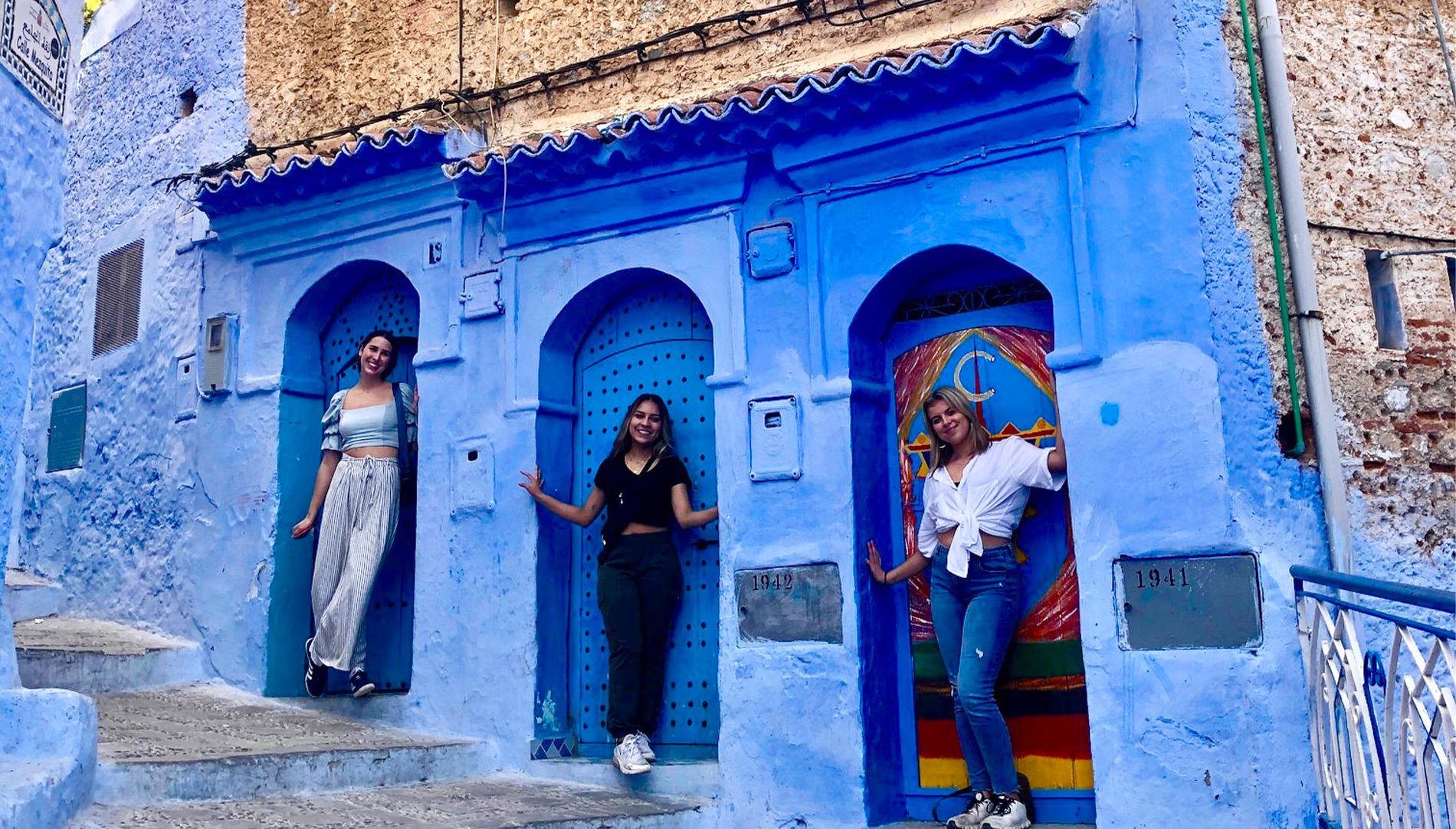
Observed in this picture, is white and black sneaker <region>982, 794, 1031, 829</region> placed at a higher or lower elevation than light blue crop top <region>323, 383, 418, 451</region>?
lower

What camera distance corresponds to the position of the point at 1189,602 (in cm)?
522

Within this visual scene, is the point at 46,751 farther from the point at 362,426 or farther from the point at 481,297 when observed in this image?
the point at 481,297

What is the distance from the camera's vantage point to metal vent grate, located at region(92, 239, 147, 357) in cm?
888

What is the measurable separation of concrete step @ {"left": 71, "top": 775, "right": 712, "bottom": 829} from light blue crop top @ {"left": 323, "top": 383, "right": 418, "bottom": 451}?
206 cm

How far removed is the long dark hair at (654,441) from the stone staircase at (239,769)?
1.68 metres

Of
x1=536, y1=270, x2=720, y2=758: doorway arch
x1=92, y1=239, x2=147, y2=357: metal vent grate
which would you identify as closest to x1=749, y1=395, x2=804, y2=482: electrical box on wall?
x1=536, y1=270, x2=720, y2=758: doorway arch

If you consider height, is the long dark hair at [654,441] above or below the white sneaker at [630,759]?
above

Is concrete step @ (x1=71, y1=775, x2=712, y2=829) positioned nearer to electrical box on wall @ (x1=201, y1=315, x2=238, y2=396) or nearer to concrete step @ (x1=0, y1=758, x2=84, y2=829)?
concrete step @ (x1=0, y1=758, x2=84, y2=829)

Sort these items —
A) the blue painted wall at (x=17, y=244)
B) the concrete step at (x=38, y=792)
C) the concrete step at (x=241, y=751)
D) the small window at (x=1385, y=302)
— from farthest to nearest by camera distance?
1. the small window at (x=1385, y=302)
2. the concrete step at (x=241, y=751)
3. the blue painted wall at (x=17, y=244)
4. the concrete step at (x=38, y=792)

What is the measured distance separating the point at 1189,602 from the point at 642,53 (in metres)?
4.11

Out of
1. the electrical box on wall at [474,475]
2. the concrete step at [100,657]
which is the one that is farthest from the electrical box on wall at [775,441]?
the concrete step at [100,657]

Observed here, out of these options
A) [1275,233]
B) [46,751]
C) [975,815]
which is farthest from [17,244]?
[1275,233]

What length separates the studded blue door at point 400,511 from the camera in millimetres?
7566

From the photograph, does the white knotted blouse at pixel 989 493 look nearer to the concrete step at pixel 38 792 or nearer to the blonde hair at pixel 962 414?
the blonde hair at pixel 962 414
